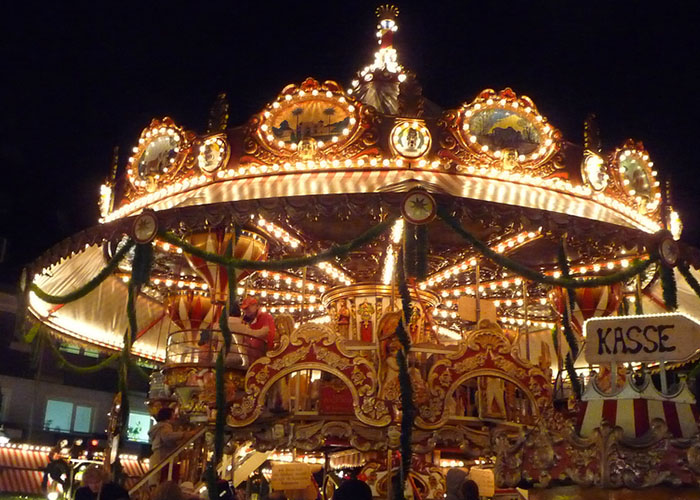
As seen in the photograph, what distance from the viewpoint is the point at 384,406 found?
29.8 feet

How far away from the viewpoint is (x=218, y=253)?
1096cm

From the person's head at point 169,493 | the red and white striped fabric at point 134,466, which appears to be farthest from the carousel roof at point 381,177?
the red and white striped fabric at point 134,466

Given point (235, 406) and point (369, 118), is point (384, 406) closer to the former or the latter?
point (235, 406)

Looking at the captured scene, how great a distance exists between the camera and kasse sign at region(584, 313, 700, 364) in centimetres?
521

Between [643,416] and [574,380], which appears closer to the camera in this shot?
[643,416]

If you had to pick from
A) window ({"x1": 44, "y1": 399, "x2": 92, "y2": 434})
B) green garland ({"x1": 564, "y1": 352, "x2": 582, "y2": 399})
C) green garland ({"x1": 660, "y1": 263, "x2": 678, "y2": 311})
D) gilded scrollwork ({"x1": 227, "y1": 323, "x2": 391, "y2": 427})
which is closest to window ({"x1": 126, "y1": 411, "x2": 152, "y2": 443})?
window ({"x1": 44, "y1": 399, "x2": 92, "y2": 434})

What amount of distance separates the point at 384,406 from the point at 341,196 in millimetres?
2591

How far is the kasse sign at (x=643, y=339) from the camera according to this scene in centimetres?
521

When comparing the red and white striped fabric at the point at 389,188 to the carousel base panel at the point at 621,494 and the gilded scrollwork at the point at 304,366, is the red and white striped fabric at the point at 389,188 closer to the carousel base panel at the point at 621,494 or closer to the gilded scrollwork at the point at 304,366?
the gilded scrollwork at the point at 304,366

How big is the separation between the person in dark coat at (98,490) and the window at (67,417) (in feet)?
78.5

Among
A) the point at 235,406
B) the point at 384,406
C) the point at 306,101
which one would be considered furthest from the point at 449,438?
the point at 306,101

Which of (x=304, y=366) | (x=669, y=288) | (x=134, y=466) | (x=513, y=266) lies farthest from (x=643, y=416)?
(x=134, y=466)

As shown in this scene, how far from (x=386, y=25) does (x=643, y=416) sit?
1103 cm

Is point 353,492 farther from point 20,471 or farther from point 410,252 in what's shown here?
point 20,471
